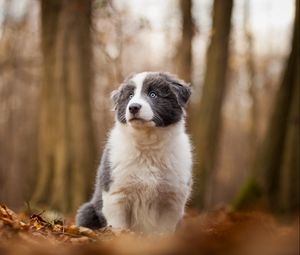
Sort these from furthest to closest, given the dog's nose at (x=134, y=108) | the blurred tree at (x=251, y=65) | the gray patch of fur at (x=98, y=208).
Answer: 1. the blurred tree at (x=251, y=65)
2. the gray patch of fur at (x=98, y=208)
3. the dog's nose at (x=134, y=108)

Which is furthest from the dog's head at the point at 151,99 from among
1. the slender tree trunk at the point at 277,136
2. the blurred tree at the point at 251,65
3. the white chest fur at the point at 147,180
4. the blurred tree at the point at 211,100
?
the blurred tree at the point at 251,65

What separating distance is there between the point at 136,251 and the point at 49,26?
42.7ft

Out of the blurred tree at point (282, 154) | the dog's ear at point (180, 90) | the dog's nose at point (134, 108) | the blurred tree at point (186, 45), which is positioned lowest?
the blurred tree at point (282, 154)

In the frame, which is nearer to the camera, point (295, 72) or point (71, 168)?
point (295, 72)

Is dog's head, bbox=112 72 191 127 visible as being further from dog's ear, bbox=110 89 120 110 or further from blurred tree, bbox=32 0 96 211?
blurred tree, bbox=32 0 96 211

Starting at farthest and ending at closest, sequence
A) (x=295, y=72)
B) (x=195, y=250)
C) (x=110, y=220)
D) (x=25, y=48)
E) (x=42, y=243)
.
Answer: (x=25, y=48)
(x=295, y=72)
(x=110, y=220)
(x=42, y=243)
(x=195, y=250)

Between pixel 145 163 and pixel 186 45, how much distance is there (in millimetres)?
9364

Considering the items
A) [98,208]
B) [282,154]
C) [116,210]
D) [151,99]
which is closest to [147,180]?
[116,210]

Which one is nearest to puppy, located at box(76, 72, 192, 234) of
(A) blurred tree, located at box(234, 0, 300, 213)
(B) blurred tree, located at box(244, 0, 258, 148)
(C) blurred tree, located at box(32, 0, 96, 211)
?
(A) blurred tree, located at box(234, 0, 300, 213)

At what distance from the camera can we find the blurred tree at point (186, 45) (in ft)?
51.8

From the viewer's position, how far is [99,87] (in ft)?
107

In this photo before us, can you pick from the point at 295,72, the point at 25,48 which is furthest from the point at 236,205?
the point at 25,48

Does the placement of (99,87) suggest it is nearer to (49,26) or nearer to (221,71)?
(49,26)

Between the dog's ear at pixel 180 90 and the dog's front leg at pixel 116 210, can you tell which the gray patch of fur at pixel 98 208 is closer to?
the dog's front leg at pixel 116 210
